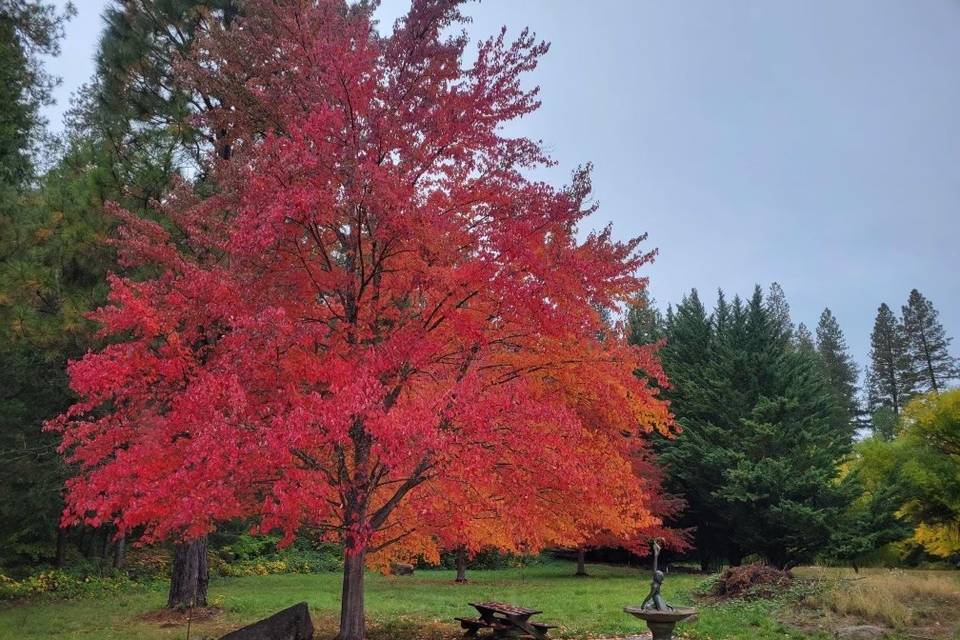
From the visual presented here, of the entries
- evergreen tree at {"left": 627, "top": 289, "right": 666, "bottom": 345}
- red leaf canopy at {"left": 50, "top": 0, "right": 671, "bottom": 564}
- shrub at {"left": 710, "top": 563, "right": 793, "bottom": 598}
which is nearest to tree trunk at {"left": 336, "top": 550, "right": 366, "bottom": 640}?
red leaf canopy at {"left": 50, "top": 0, "right": 671, "bottom": 564}

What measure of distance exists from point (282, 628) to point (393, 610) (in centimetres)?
542

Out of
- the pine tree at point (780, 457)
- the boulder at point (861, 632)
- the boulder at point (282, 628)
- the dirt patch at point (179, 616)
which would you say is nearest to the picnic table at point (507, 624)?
the boulder at point (282, 628)

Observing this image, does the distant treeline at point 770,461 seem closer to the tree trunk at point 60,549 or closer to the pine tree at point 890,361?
the tree trunk at point 60,549

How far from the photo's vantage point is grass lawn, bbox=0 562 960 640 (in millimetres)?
11672

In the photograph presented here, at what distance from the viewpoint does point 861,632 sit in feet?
34.8

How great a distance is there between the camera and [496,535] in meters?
10.2

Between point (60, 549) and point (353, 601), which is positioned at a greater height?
point (60, 549)

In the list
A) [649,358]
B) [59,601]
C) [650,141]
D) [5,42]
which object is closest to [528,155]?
[649,358]

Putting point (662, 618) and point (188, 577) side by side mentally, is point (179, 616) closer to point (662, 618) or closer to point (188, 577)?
point (188, 577)

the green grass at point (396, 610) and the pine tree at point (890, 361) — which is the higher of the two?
the pine tree at point (890, 361)

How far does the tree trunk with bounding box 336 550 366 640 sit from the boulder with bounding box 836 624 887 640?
25.2 ft

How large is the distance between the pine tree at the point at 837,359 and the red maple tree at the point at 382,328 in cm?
5860

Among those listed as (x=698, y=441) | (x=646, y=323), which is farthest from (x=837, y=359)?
(x=698, y=441)

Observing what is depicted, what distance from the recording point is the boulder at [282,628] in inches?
371
